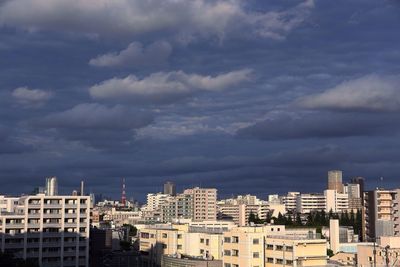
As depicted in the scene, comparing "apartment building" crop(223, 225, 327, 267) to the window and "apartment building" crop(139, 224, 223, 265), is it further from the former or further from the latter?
"apartment building" crop(139, 224, 223, 265)

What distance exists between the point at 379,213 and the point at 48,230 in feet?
204

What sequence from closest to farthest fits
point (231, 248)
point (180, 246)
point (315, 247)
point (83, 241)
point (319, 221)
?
point (315, 247) → point (231, 248) → point (180, 246) → point (83, 241) → point (319, 221)

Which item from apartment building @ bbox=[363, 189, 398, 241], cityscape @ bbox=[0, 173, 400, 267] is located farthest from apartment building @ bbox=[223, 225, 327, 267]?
apartment building @ bbox=[363, 189, 398, 241]

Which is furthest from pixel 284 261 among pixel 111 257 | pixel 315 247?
pixel 111 257

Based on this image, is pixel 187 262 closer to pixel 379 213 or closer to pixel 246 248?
pixel 246 248

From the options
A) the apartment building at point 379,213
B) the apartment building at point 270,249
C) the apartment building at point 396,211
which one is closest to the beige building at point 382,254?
the apartment building at point 270,249

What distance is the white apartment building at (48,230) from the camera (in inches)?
4040

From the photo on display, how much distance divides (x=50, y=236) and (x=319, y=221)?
3256 inches

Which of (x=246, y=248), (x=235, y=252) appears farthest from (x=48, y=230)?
(x=246, y=248)

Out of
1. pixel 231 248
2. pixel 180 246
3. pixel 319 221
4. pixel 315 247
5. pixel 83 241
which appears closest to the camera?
pixel 315 247

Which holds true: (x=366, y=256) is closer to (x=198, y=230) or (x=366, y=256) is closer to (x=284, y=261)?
(x=284, y=261)

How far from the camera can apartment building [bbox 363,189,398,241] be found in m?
119

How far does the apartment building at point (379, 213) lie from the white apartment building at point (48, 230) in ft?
171

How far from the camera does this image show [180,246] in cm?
9919
